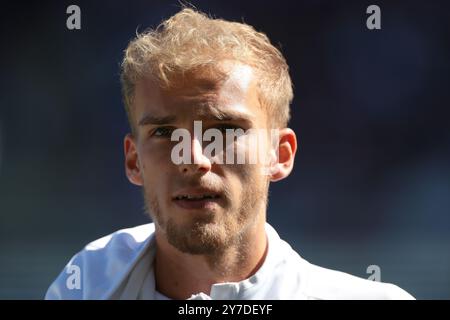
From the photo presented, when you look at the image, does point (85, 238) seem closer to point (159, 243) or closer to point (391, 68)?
point (391, 68)

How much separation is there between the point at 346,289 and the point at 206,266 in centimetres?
42

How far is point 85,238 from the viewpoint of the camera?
532 cm

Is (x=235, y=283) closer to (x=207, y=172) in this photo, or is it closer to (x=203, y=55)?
(x=207, y=172)

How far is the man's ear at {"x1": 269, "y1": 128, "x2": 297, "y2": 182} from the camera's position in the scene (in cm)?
222

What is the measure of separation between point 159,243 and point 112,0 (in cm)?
376

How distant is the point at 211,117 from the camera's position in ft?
6.55

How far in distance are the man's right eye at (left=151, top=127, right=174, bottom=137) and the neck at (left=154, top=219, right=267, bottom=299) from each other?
314 mm

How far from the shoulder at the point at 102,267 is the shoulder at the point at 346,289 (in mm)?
522

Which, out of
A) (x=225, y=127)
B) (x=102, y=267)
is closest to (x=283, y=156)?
(x=225, y=127)

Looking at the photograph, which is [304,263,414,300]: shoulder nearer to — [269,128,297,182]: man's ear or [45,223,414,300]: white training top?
[45,223,414,300]: white training top

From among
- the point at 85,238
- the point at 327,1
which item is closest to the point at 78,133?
the point at 85,238

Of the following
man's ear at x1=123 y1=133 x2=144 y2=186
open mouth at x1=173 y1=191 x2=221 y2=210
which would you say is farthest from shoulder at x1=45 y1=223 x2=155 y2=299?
open mouth at x1=173 y1=191 x2=221 y2=210

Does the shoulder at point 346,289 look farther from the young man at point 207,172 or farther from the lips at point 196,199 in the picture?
the lips at point 196,199
